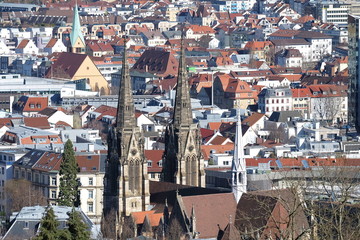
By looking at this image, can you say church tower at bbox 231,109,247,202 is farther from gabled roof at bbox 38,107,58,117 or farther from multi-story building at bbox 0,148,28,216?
gabled roof at bbox 38,107,58,117

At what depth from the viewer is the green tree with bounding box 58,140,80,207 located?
83250mm

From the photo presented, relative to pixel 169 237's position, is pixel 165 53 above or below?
above

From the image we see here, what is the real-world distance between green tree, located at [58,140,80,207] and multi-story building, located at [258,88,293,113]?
50.2 metres

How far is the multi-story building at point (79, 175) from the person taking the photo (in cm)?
8725

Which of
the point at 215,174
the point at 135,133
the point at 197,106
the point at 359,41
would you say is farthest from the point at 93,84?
the point at 135,133

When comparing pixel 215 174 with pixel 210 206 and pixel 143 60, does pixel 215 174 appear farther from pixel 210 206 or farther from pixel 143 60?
pixel 143 60

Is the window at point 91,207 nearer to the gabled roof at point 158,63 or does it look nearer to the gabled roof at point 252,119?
the gabled roof at point 252,119

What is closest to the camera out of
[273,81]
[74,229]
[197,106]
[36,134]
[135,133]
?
[74,229]

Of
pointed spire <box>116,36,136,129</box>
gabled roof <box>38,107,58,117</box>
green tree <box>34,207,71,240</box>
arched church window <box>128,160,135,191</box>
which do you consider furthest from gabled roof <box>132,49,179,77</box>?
green tree <box>34,207,71,240</box>

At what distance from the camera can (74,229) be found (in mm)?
48594

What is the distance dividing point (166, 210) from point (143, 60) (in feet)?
328

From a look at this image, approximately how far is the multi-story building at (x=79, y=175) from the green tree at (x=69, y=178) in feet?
4.52

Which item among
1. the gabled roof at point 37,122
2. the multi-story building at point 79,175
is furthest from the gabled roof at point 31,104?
the multi-story building at point 79,175

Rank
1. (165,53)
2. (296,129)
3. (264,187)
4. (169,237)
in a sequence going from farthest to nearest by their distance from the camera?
(165,53)
(296,129)
(264,187)
(169,237)
